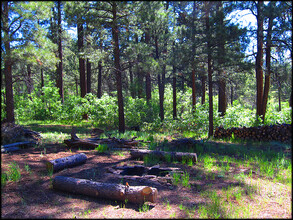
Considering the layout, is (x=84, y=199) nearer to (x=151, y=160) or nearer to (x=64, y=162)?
(x=64, y=162)

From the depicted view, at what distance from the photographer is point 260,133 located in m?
9.98

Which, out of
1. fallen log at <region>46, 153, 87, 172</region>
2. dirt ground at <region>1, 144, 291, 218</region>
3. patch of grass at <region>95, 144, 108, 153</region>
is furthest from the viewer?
patch of grass at <region>95, 144, 108, 153</region>

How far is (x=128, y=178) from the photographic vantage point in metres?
4.99

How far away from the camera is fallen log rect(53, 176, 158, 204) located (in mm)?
3742

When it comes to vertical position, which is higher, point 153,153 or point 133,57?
point 133,57

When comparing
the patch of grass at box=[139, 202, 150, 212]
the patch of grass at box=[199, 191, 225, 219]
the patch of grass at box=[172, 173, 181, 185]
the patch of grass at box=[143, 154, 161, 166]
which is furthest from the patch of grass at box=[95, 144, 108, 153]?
the patch of grass at box=[199, 191, 225, 219]

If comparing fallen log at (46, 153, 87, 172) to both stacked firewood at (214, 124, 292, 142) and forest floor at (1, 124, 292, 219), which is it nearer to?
forest floor at (1, 124, 292, 219)

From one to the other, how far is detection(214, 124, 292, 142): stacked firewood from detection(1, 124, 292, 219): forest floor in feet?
15.7

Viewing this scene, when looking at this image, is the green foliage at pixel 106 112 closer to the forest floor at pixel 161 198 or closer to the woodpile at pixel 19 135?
the woodpile at pixel 19 135

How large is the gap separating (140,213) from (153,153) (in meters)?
3.46

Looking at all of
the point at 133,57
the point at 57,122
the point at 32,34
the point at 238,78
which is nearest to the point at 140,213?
the point at 32,34

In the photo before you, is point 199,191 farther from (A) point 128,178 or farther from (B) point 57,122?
(B) point 57,122

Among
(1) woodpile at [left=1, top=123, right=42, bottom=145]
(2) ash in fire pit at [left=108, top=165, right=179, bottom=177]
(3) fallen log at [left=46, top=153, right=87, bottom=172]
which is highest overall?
(1) woodpile at [left=1, top=123, right=42, bottom=145]

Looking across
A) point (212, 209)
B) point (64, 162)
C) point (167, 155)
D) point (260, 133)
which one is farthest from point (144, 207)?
point (260, 133)
